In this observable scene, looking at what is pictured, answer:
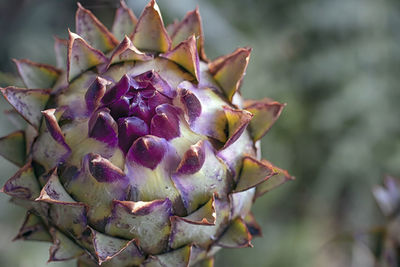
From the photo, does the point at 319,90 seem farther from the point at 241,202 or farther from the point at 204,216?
the point at 204,216

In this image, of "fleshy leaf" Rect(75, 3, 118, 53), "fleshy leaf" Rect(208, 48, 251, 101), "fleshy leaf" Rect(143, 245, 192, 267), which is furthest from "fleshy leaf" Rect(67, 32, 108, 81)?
"fleshy leaf" Rect(143, 245, 192, 267)

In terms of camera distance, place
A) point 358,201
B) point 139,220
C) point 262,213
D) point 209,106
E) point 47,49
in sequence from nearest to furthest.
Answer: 1. point 139,220
2. point 209,106
3. point 47,49
4. point 262,213
5. point 358,201

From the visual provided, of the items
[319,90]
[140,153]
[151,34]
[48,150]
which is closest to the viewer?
[140,153]

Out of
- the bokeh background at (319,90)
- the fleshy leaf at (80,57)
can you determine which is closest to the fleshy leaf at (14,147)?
the fleshy leaf at (80,57)

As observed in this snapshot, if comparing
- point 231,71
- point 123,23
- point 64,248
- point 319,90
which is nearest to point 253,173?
point 231,71

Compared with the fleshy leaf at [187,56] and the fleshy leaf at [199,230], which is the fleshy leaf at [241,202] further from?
the fleshy leaf at [187,56]

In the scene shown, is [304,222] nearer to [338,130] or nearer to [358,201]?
[358,201]

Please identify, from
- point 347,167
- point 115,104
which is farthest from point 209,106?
point 347,167
